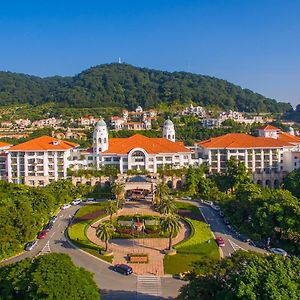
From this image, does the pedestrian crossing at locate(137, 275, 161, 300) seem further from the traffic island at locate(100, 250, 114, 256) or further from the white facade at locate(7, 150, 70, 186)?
the white facade at locate(7, 150, 70, 186)

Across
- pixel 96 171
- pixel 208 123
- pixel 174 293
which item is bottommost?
pixel 174 293

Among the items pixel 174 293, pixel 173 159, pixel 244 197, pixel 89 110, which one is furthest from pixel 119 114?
pixel 174 293

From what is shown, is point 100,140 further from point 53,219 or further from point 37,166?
point 53,219

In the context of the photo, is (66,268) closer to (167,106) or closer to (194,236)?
(194,236)

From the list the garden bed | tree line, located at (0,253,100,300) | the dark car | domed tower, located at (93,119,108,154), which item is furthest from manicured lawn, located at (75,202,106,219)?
tree line, located at (0,253,100,300)

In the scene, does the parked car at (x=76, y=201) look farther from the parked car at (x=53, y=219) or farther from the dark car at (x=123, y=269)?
the dark car at (x=123, y=269)

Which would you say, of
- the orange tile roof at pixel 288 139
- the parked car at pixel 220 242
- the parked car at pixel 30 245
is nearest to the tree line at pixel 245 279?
the parked car at pixel 220 242

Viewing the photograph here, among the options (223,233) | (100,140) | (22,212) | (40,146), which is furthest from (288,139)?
(22,212)
